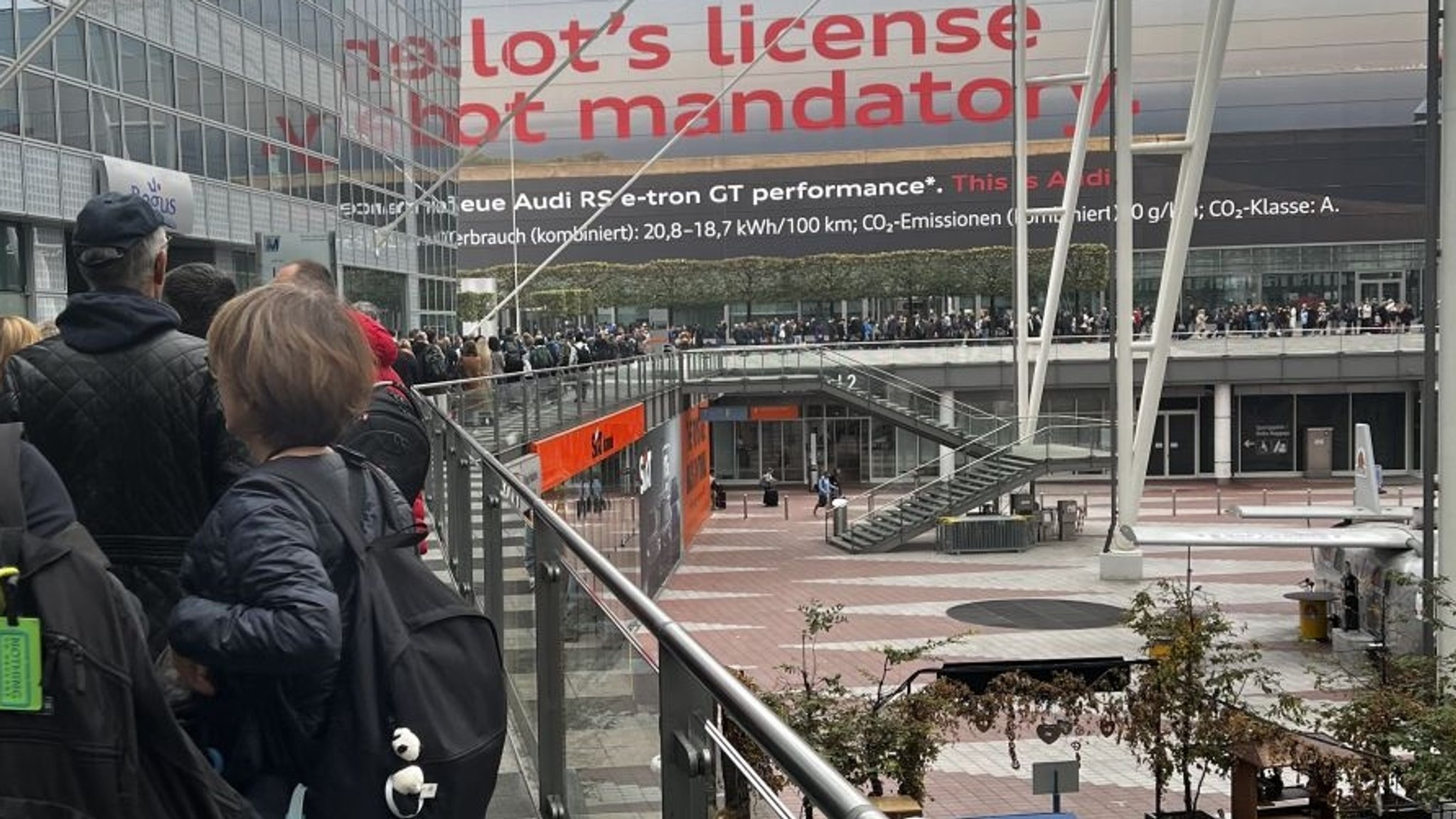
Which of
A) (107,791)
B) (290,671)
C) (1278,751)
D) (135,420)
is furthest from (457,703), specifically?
(1278,751)

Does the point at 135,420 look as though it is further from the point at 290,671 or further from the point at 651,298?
the point at 651,298

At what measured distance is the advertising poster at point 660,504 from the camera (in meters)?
30.3

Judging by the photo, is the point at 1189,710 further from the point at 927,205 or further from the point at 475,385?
the point at 927,205

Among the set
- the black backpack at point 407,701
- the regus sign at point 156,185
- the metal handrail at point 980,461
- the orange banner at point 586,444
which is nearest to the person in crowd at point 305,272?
the black backpack at point 407,701

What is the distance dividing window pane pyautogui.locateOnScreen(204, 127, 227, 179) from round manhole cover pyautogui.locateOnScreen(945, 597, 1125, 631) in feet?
52.1

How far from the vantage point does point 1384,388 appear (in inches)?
1971

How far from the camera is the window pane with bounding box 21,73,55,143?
22.2 metres

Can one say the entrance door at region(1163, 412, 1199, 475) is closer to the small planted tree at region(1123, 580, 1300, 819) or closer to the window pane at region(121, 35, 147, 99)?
the window pane at region(121, 35, 147, 99)

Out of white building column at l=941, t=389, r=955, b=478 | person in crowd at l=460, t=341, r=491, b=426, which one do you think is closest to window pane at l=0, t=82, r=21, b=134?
person in crowd at l=460, t=341, r=491, b=426

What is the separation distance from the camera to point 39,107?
2256cm

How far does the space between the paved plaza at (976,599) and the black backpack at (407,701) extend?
12.7 metres

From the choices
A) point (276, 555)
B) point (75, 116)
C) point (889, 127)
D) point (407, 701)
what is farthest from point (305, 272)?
point (889, 127)

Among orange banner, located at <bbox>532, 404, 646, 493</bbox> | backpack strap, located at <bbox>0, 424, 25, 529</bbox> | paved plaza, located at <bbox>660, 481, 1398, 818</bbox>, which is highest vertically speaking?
backpack strap, located at <bbox>0, 424, 25, 529</bbox>

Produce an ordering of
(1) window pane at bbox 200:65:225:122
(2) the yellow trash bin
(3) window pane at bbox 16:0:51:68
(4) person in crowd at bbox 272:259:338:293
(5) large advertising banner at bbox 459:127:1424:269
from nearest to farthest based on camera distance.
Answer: (4) person in crowd at bbox 272:259:338:293 → (3) window pane at bbox 16:0:51:68 → (2) the yellow trash bin → (1) window pane at bbox 200:65:225:122 → (5) large advertising banner at bbox 459:127:1424:269
